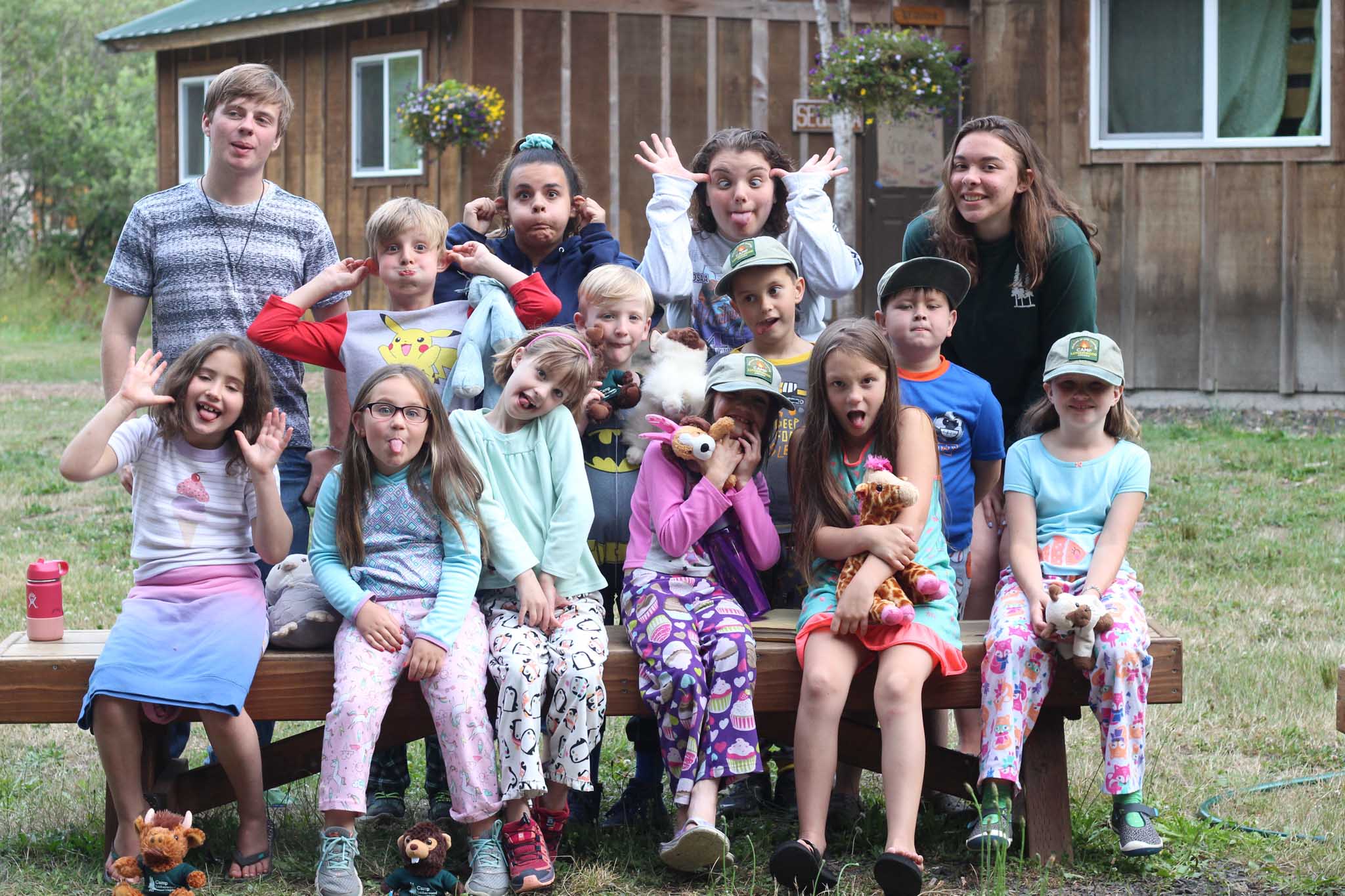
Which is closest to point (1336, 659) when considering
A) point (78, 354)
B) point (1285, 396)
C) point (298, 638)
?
point (298, 638)

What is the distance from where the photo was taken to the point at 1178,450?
927 centimetres

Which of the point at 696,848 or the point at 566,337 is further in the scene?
the point at 566,337

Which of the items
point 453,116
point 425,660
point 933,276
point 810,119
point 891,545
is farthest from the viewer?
point 810,119

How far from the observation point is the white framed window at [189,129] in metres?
15.8

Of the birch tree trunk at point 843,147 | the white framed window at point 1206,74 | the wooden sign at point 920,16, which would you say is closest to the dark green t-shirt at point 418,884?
the birch tree trunk at point 843,147

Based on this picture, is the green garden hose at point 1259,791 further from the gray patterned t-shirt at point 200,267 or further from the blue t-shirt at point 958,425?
the gray patterned t-shirt at point 200,267

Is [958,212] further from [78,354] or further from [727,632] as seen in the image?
[78,354]

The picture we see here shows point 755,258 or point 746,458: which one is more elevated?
point 755,258

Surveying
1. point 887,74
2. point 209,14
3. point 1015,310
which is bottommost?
point 1015,310

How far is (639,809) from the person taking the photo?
396 centimetres

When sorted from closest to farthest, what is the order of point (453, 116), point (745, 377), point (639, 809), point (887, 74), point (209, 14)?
point (745, 377) < point (639, 809) < point (887, 74) < point (453, 116) < point (209, 14)

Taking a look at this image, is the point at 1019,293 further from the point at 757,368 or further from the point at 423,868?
the point at 423,868

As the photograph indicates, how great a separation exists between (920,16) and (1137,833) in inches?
406

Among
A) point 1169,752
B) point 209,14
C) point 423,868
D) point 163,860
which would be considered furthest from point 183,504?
point 209,14
